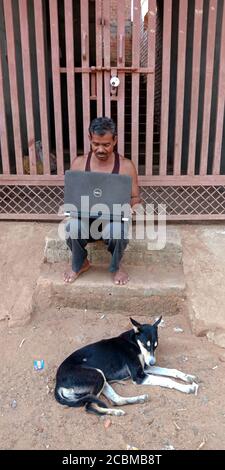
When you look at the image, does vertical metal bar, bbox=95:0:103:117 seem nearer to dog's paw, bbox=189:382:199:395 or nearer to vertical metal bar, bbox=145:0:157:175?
vertical metal bar, bbox=145:0:157:175

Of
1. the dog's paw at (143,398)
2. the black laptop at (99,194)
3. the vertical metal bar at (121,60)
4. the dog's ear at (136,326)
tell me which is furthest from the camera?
the vertical metal bar at (121,60)

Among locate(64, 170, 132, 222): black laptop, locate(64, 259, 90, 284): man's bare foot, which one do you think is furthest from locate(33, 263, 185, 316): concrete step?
locate(64, 170, 132, 222): black laptop

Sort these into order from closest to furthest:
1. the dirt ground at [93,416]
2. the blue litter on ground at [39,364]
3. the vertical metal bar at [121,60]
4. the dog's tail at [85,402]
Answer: the dirt ground at [93,416], the dog's tail at [85,402], the blue litter on ground at [39,364], the vertical metal bar at [121,60]

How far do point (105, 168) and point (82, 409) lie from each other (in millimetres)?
1838

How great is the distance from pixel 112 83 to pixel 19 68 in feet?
7.71

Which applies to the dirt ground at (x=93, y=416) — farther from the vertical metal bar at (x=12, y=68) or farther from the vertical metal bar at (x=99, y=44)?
the vertical metal bar at (x=99, y=44)

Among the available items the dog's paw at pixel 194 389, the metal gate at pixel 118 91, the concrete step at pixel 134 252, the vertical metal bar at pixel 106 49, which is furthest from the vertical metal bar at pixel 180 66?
the dog's paw at pixel 194 389

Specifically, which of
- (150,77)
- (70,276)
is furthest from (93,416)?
(150,77)

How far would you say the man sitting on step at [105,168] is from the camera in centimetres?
317

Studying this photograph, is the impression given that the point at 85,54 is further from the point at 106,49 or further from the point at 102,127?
the point at 102,127

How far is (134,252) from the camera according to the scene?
12.6 feet

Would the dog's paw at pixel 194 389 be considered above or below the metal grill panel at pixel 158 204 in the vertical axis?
below

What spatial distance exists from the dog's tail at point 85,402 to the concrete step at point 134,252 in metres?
1.50

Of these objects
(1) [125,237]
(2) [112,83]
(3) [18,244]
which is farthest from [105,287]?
(2) [112,83]
